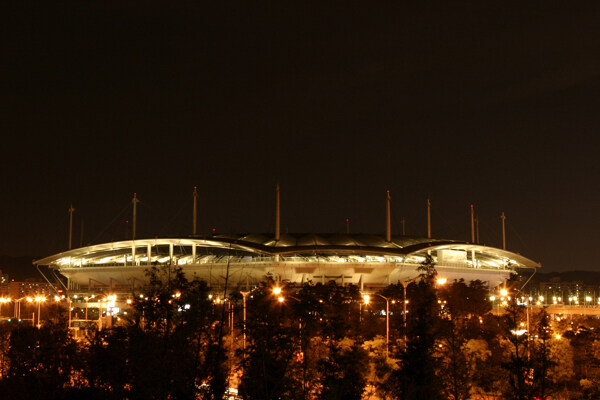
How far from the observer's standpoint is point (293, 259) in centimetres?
9000

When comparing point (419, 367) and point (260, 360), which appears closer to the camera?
point (260, 360)

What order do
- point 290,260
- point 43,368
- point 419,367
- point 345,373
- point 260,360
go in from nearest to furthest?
point 260,360 < point 419,367 < point 345,373 < point 43,368 < point 290,260

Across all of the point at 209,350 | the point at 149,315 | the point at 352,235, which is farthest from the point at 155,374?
the point at 352,235

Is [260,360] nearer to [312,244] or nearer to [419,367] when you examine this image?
[419,367]

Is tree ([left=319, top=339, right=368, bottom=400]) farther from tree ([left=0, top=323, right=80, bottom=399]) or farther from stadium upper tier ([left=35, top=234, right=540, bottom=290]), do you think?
stadium upper tier ([left=35, top=234, right=540, bottom=290])

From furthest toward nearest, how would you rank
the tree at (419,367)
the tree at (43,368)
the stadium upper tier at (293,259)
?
the stadium upper tier at (293,259) < the tree at (43,368) < the tree at (419,367)

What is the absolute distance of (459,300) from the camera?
59938 millimetres

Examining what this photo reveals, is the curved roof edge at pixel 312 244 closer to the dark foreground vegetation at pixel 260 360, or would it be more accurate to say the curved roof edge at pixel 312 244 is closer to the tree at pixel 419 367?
the dark foreground vegetation at pixel 260 360

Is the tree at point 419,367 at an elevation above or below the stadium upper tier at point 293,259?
below

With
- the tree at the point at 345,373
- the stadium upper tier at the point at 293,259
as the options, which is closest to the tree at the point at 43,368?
the tree at the point at 345,373

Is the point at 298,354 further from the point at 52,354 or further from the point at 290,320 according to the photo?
the point at 52,354

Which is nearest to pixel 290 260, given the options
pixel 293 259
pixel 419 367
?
pixel 293 259

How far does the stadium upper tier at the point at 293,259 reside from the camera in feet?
294

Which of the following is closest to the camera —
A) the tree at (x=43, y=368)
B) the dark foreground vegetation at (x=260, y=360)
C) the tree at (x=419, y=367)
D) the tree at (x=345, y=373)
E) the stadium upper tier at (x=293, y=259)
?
the dark foreground vegetation at (x=260, y=360)
